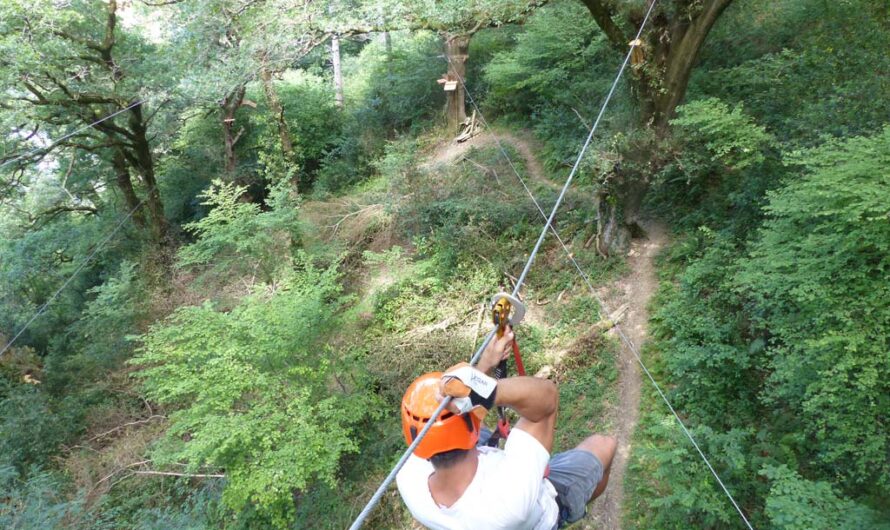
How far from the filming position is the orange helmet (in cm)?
217

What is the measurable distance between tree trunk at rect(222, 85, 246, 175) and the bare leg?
13.6m

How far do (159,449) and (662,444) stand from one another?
20.5 ft

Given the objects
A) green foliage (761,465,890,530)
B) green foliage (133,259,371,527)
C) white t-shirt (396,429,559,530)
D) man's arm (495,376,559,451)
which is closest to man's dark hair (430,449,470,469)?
white t-shirt (396,429,559,530)

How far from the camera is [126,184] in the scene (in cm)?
1495

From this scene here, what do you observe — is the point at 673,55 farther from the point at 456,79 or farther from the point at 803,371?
the point at 456,79

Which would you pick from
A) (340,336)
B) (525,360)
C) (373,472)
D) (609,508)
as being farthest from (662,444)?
(340,336)

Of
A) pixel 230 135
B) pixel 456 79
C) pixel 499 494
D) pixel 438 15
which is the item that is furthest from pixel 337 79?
pixel 499 494

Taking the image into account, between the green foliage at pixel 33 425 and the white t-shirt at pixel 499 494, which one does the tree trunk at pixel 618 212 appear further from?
the green foliage at pixel 33 425

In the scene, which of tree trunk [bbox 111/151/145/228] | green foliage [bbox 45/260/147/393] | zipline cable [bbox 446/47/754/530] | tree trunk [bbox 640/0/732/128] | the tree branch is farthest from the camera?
tree trunk [bbox 111/151/145/228]

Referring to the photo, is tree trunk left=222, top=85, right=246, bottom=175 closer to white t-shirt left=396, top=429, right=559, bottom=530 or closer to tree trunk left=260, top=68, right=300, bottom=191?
tree trunk left=260, top=68, right=300, bottom=191

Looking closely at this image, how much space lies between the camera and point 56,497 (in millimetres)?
7613

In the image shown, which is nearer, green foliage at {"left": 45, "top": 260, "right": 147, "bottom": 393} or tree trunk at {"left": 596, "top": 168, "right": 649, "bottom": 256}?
tree trunk at {"left": 596, "top": 168, "right": 649, "bottom": 256}

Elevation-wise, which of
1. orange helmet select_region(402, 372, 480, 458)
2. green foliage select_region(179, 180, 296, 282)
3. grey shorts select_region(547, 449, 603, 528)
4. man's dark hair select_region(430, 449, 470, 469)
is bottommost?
green foliage select_region(179, 180, 296, 282)

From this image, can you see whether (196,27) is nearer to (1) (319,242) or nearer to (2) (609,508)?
(1) (319,242)
